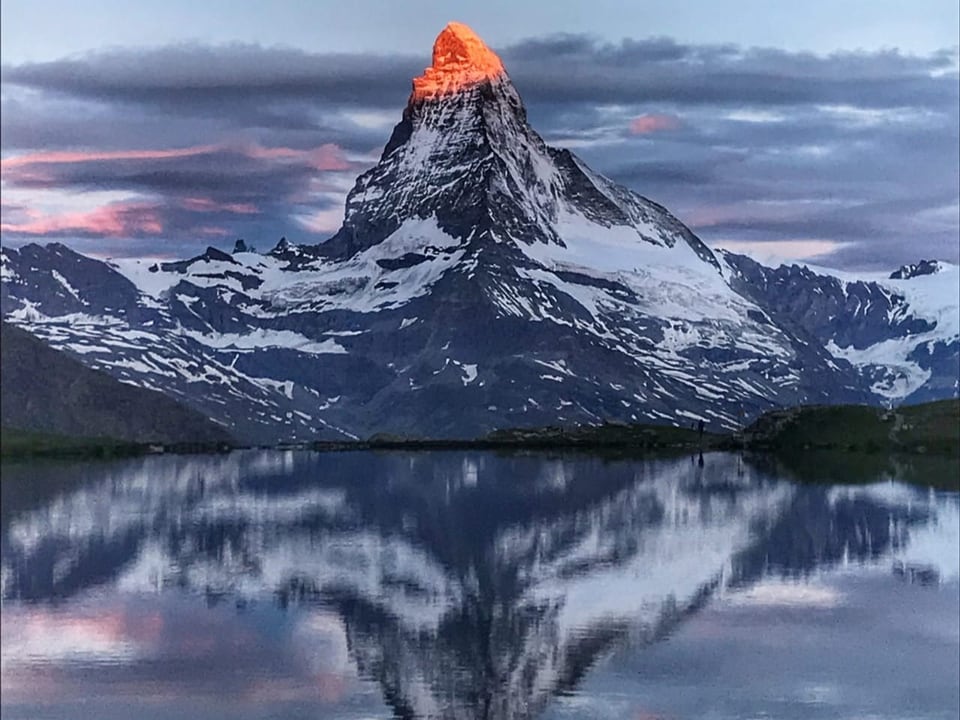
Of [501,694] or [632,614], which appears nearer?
[501,694]

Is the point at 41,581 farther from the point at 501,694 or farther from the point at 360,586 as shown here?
the point at 501,694

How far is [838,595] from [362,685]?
45318 mm

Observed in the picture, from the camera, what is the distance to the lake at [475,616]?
261ft

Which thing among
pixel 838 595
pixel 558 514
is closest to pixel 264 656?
pixel 838 595

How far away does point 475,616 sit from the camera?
Answer: 106 m

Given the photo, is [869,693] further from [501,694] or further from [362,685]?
[362,685]

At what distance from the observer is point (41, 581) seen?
116125 mm

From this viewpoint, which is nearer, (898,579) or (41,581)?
(41,581)

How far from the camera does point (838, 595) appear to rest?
117 m

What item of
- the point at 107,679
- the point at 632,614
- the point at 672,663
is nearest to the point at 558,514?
the point at 632,614

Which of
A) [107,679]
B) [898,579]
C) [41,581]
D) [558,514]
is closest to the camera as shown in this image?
[107,679]

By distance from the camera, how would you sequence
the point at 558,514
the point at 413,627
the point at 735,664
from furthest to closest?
the point at 558,514, the point at 413,627, the point at 735,664

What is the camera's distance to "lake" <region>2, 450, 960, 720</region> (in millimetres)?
79562

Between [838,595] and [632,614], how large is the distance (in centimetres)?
1753
